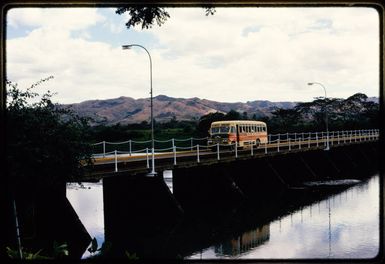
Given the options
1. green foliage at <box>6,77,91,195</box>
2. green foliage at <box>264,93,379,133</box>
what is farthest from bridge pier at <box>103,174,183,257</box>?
green foliage at <box>264,93,379,133</box>

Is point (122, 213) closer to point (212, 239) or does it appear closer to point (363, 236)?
point (212, 239)

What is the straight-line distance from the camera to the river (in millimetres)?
20125

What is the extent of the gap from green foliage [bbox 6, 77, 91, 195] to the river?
18.2 feet

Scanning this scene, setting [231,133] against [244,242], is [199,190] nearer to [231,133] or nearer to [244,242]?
[231,133]

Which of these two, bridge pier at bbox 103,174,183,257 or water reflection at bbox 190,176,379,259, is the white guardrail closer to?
bridge pier at bbox 103,174,183,257

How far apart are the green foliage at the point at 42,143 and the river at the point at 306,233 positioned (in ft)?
18.2

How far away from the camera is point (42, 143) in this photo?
9.32m

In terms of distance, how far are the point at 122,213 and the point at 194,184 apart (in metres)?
8.89

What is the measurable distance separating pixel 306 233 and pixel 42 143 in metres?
17.6

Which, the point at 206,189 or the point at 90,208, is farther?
the point at 206,189

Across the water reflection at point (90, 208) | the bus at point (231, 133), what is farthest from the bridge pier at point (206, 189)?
the water reflection at point (90, 208)

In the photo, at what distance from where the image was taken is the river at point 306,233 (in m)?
20.1

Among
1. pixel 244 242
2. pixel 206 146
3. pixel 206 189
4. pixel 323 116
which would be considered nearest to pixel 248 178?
pixel 206 189

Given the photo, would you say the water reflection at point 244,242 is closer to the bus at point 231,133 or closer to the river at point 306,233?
the river at point 306,233
